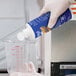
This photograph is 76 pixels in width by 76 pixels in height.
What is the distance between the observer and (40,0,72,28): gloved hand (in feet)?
1.35

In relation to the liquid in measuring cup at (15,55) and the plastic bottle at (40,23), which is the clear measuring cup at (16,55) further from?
the plastic bottle at (40,23)

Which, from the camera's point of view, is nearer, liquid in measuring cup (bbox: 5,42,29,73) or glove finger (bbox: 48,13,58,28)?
glove finger (bbox: 48,13,58,28)

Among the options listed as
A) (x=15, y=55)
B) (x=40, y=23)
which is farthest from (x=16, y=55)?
(x=40, y=23)

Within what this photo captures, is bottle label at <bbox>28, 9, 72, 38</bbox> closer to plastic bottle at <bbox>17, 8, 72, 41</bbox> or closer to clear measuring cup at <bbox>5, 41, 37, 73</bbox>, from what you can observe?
plastic bottle at <bbox>17, 8, 72, 41</bbox>

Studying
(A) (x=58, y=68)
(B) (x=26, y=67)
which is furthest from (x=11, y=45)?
(A) (x=58, y=68)

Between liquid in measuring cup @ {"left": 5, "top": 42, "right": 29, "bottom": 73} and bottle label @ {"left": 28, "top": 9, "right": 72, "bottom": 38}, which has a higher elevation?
bottle label @ {"left": 28, "top": 9, "right": 72, "bottom": 38}

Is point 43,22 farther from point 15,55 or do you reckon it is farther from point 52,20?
point 15,55

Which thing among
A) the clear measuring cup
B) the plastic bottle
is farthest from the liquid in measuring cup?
the plastic bottle

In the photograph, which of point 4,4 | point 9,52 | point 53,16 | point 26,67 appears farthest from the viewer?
point 4,4

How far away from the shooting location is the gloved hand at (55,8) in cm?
41

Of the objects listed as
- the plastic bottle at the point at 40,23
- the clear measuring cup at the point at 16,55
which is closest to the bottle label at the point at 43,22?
the plastic bottle at the point at 40,23

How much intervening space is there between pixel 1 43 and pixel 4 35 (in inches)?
2.6

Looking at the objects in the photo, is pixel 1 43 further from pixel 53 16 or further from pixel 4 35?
pixel 53 16

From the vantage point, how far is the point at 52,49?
3.08 feet
